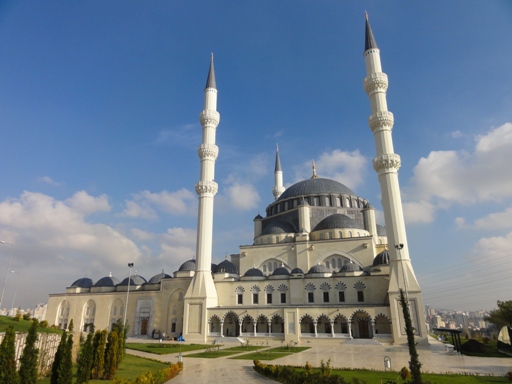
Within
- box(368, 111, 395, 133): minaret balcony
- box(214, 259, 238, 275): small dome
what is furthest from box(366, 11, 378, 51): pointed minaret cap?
box(214, 259, 238, 275): small dome

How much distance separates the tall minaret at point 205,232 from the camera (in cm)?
2844

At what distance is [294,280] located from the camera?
1173 inches

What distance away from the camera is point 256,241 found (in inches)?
1471

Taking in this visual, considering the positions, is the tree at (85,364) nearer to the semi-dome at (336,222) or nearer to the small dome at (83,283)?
the semi-dome at (336,222)

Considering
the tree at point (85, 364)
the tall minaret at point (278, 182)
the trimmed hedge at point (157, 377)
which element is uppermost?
the tall minaret at point (278, 182)

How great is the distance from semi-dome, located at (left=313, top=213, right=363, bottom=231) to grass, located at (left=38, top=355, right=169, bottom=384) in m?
22.3

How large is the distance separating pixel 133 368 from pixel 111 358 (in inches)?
86.4

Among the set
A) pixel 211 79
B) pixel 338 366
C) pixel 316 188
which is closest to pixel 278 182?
pixel 316 188

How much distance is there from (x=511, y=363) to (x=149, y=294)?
1094 inches

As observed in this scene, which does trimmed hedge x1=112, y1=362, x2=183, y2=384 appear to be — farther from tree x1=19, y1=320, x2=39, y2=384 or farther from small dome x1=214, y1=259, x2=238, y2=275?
small dome x1=214, y1=259, x2=238, y2=275

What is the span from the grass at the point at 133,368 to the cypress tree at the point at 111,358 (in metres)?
0.25

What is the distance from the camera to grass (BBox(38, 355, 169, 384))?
11072 mm

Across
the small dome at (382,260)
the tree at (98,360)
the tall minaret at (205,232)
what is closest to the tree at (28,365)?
the tree at (98,360)

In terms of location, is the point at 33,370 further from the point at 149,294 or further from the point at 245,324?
the point at 149,294
